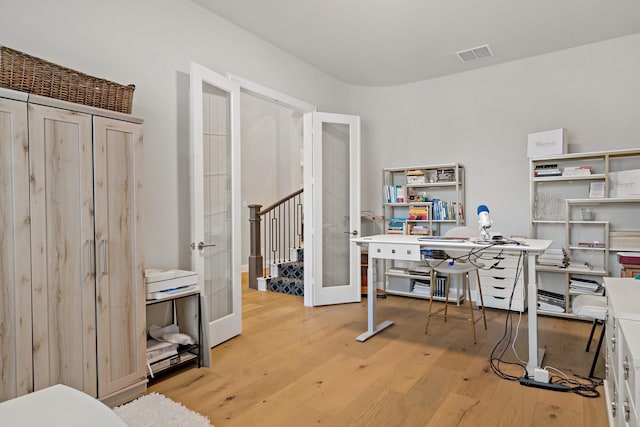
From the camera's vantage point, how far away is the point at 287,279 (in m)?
5.33

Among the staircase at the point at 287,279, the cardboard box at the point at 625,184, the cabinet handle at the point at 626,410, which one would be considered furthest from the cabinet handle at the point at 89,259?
the cardboard box at the point at 625,184

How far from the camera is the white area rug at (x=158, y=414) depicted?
6.55 ft

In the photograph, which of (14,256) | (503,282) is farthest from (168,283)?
(503,282)

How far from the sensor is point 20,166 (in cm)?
179

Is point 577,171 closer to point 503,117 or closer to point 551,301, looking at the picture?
point 503,117

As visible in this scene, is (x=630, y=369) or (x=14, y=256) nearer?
(x=630, y=369)

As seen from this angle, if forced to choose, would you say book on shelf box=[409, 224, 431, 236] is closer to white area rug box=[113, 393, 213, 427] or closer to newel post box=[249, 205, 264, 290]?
newel post box=[249, 205, 264, 290]

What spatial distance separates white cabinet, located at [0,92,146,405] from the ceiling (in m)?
1.89

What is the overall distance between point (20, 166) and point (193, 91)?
4.85 feet

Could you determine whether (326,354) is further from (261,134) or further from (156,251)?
(261,134)

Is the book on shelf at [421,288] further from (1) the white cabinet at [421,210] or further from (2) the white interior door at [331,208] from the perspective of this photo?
(2) the white interior door at [331,208]

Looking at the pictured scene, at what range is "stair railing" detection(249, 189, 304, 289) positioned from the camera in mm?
5906

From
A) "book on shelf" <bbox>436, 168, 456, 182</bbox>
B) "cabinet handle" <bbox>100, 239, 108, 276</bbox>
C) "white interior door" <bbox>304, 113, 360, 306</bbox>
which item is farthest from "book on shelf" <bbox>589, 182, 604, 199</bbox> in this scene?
"cabinet handle" <bbox>100, 239, 108, 276</bbox>

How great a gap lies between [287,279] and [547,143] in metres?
3.60
